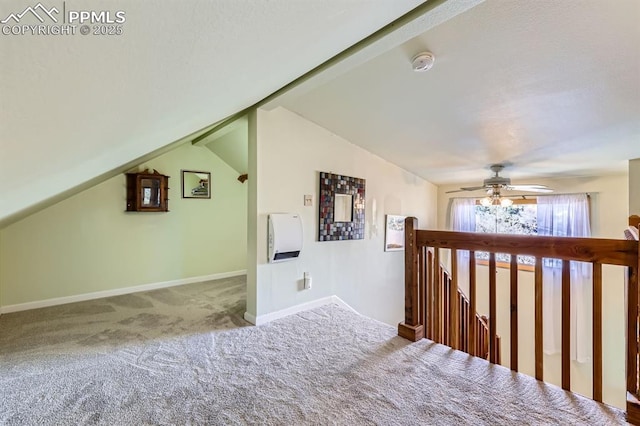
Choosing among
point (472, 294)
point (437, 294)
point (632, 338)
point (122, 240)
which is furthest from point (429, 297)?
point (122, 240)

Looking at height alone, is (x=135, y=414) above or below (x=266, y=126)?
below

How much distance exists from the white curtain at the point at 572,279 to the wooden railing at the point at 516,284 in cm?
282

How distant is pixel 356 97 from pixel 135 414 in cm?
289

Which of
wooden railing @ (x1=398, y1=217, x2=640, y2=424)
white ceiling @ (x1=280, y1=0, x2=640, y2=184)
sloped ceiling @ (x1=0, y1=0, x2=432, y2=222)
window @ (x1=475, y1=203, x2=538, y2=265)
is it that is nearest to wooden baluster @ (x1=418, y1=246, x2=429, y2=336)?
wooden railing @ (x1=398, y1=217, x2=640, y2=424)

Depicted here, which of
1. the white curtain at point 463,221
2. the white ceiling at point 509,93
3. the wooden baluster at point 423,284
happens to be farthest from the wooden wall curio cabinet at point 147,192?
the white curtain at point 463,221

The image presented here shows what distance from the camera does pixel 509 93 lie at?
2.31 meters

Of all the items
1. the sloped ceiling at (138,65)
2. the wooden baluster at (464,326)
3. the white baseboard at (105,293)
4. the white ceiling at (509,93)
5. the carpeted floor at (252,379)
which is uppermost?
the white ceiling at (509,93)

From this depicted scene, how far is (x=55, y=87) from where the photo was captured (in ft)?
2.37

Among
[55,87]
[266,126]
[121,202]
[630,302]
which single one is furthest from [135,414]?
[121,202]

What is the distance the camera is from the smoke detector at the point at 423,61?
1.98m

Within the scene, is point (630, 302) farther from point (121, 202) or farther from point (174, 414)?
point (121, 202)

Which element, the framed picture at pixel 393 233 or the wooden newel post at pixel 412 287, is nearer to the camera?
the wooden newel post at pixel 412 287

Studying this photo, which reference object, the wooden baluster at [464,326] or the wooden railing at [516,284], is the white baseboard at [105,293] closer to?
the wooden railing at [516,284]

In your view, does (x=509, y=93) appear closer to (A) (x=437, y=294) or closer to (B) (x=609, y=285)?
(A) (x=437, y=294)
